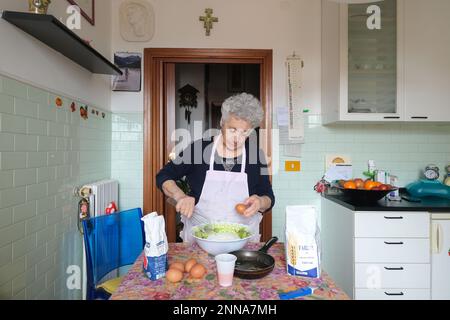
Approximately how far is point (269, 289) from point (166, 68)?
221cm

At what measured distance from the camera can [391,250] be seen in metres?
2.00

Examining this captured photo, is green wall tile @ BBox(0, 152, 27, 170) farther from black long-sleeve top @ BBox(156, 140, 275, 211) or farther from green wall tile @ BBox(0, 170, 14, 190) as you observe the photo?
black long-sleeve top @ BBox(156, 140, 275, 211)

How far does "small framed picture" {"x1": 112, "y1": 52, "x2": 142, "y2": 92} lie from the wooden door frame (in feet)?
0.22

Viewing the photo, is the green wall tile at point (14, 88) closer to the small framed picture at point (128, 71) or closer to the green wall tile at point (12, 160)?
the green wall tile at point (12, 160)

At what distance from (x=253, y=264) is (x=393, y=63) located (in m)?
2.00

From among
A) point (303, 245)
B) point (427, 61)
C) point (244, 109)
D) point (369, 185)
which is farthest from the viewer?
point (427, 61)

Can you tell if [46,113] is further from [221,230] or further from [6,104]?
[221,230]

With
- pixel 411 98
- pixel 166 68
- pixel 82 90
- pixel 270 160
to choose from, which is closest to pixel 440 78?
pixel 411 98

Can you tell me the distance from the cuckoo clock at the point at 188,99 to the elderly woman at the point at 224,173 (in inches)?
64.4

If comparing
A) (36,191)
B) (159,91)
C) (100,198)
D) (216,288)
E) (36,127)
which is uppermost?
(159,91)

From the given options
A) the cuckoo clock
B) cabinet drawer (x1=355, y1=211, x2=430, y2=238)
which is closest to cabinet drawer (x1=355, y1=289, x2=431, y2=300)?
cabinet drawer (x1=355, y1=211, x2=430, y2=238)

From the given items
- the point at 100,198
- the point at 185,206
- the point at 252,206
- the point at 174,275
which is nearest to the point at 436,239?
the point at 252,206

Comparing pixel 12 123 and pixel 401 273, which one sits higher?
pixel 12 123

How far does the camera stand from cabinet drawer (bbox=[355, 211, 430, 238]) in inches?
78.7
